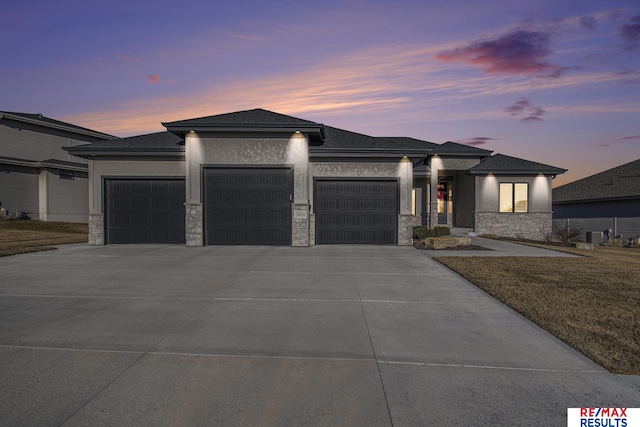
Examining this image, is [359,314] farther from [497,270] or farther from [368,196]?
[368,196]

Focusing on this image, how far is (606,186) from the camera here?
30.1 m

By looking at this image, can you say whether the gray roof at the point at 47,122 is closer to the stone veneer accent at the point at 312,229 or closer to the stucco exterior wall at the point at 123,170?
the stucco exterior wall at the point at 123,170

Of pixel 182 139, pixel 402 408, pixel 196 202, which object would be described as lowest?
pixel 402 408

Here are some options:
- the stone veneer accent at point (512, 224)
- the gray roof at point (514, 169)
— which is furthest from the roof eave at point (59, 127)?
the stone veneer accent at point (512, 224)

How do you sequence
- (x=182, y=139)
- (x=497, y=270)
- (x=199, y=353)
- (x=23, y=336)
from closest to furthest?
(x=199, y=353), (x=23, y=336), (x=497, y=270), (x=182, y=139)

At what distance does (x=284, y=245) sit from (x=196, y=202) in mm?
4163

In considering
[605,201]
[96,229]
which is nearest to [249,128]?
[96,229]

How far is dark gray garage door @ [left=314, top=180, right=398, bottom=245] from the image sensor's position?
1791cm

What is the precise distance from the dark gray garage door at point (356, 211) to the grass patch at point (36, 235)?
11385mm

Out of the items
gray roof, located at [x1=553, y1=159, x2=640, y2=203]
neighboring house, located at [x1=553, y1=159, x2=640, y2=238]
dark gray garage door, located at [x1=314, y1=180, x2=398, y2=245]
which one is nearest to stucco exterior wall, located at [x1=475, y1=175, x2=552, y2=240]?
neighboring house, located at [x1=553, y1=159, x2=640, y2=238]

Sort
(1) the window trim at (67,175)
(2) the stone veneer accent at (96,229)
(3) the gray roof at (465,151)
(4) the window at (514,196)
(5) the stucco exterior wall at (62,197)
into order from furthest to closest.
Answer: (1) the window trim at (67,175)
(5) the stucco exterior wall at (62,197)
(3) the gray roof at (465,151)
(4) the window at (514,196)
(2) the stone veneer accent at (96,229)

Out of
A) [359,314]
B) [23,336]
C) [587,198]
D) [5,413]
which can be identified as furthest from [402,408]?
[587,198]

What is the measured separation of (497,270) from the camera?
A: 1094 cm

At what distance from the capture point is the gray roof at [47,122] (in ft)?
100
